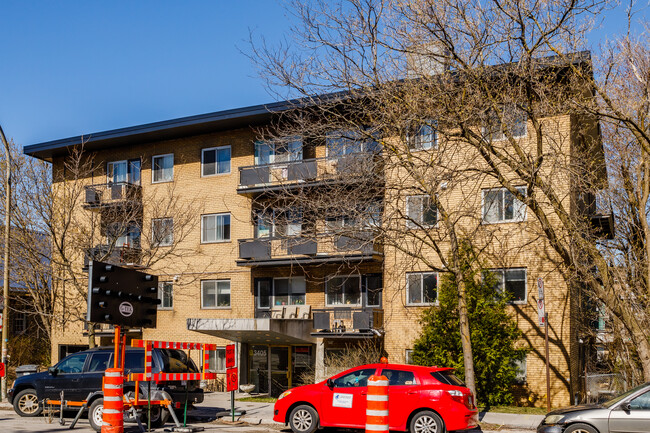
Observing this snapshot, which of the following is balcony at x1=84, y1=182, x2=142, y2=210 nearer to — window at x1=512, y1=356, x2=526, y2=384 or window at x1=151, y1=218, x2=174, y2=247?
window at x1=151, y1=218, x2=174, y2=247

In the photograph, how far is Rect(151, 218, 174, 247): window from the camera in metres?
27.7

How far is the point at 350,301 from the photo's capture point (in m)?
27.2

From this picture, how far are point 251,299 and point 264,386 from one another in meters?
3.53

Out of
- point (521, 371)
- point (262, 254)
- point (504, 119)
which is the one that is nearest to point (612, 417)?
point (504, 119)

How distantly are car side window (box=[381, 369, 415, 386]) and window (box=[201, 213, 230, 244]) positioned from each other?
652 inches

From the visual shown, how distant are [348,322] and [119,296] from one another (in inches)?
530

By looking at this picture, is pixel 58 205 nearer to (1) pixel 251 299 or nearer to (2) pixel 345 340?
(1) pixel 251 299

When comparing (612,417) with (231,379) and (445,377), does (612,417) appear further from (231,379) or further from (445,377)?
(231,379)

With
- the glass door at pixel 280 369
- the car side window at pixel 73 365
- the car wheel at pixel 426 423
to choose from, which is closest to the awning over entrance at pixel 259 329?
the glass door at pixel 280 369

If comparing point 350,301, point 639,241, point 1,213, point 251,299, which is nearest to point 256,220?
point 251,299

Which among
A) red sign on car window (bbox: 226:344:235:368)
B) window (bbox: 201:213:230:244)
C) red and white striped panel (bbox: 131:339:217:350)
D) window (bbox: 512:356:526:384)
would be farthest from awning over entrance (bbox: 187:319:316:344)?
red and white striped panel (bbox: 131:339:217:350)

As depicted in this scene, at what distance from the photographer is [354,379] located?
14922mm

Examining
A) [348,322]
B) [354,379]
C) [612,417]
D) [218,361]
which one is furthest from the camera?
[218,361]

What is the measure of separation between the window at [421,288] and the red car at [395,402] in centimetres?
1010
